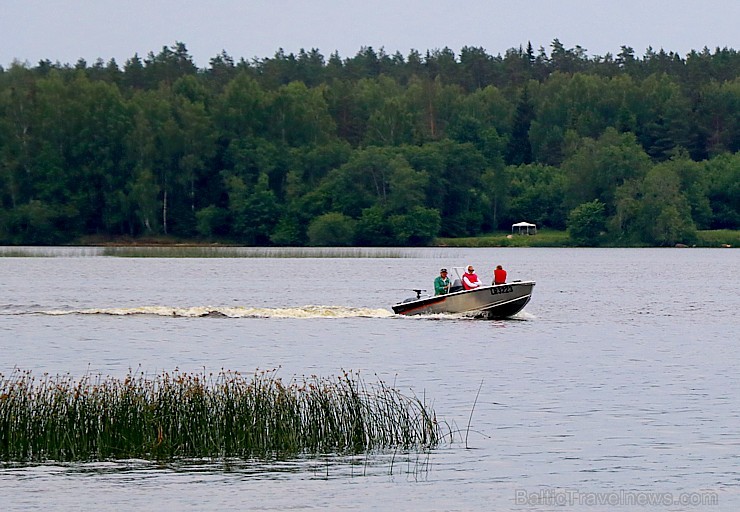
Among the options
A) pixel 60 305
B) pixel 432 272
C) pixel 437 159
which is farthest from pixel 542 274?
pixel 437 159

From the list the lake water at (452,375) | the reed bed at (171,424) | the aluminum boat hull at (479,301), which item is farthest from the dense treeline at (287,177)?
the reed bed at (171,424)

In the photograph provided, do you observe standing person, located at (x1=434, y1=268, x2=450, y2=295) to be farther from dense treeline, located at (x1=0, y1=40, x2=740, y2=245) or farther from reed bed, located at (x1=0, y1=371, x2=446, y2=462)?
dense treeline, located at (x1=0, y1=40, x2=740, y2=245)

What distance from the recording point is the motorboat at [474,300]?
152 feet

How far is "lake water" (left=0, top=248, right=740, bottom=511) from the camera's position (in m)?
20.3

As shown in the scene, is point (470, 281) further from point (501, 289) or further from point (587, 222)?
point (587, 222)

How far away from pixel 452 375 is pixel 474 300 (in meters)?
12.6

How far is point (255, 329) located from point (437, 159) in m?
101

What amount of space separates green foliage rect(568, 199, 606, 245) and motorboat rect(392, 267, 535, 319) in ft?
304

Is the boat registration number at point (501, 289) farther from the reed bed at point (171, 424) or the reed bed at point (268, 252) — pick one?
the reed bed at point (268, 252)

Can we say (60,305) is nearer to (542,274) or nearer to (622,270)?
(542,274)

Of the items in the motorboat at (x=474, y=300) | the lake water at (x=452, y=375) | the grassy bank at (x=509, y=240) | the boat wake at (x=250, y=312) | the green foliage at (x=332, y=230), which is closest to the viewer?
the lake water at (x=452, y=375)

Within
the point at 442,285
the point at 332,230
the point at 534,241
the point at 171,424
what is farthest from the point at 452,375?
the point at 534,241

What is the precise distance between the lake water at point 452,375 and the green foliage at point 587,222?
57.0 m

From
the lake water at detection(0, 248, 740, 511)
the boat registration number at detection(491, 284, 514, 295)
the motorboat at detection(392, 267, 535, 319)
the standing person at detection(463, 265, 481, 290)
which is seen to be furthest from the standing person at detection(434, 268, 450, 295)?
the boat registration number at detection(491, 284, 514, 295)
